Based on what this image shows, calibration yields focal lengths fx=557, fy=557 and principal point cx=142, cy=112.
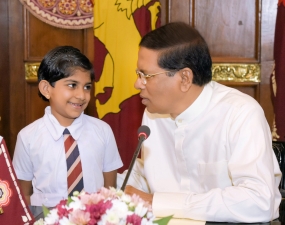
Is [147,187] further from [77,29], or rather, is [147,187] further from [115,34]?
[77,29]

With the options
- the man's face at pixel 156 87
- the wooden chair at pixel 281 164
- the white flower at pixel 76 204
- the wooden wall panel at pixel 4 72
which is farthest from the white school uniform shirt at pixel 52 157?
the wooden wall panel at pixel 4 72

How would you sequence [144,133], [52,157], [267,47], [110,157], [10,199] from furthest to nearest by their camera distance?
[267,47] → [110,157] → [52,157] → [144,133] → [10,199]

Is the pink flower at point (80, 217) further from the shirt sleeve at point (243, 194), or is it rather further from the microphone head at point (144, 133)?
the shirt sleeve at point (243, 194)

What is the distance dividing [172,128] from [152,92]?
0.56ft

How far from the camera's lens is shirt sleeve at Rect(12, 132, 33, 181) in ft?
7.04

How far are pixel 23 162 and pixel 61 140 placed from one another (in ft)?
0.55

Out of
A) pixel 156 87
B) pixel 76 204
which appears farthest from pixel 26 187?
pixel 76 204

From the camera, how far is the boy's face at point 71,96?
2.18 m

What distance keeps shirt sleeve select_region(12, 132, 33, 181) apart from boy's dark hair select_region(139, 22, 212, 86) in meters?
Answer: 0.67

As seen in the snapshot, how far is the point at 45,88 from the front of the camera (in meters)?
2.27

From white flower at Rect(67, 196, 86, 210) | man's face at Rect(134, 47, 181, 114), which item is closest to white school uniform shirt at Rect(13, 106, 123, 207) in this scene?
man's face at Rect(134, 47, 181, 114)

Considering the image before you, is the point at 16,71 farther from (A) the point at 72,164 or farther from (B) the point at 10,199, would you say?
(B) the point at 10,199

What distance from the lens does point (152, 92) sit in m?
1.87

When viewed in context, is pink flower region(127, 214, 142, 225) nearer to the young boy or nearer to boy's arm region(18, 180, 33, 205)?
the young boy
